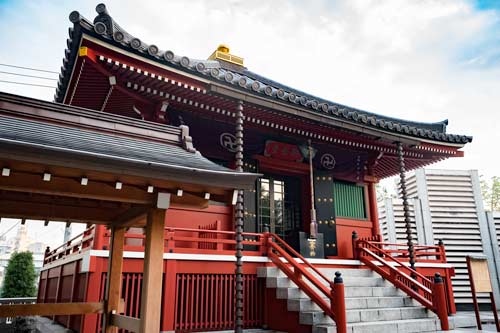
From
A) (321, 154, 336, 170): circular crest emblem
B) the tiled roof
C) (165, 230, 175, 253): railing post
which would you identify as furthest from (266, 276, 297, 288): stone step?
(321, 154, 336, 170): circular crest emblem

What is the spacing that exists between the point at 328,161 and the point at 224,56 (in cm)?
529

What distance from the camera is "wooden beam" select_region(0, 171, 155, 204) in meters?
3.79

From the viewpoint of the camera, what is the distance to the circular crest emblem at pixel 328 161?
12.1 metres

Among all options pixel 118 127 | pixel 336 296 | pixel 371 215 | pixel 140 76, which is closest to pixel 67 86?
pixel 140 76

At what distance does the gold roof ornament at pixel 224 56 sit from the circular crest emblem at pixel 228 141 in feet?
14.0

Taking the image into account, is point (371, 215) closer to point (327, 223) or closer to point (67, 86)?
point (327, 223)

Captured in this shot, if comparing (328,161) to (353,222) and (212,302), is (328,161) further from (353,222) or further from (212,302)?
(212,302)

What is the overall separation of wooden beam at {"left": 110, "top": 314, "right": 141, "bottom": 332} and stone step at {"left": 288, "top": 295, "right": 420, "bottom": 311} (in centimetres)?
347

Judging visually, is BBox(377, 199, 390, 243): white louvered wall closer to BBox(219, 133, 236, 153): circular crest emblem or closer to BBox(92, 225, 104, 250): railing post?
BBox(219, 133, 236, 153): circular crest emblem

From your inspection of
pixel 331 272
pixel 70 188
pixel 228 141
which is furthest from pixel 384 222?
pixel 70 188

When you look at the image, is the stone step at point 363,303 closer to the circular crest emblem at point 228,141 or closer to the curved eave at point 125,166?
the curved eave at point 125,166

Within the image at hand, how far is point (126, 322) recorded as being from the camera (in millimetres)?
4711

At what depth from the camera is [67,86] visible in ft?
26.6

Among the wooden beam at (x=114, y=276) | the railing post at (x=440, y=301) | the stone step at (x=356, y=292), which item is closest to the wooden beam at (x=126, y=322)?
the wooden beam at (x=114, y=276)
